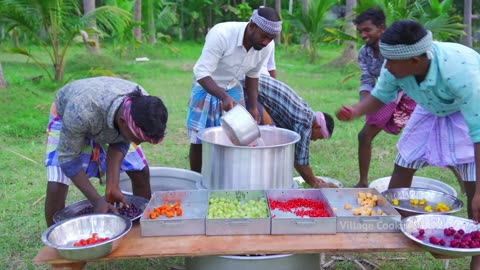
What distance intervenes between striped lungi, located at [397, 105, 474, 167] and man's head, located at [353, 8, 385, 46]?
1002 mm

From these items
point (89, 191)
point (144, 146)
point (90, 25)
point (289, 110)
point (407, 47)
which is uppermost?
point (407, 47)

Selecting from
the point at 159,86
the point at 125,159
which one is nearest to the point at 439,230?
the point at 125,159

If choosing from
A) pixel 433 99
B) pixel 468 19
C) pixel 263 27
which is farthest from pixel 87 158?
pixel 468 19

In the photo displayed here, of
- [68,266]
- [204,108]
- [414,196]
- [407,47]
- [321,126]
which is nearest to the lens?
[68,266]

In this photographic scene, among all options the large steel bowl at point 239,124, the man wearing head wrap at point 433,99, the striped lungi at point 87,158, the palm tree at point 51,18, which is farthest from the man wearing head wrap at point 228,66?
the palm tree at point 51,18

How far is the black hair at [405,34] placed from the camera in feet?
8.45

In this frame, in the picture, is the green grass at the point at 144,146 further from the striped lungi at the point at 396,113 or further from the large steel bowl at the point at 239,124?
the large steel bowl at the point at 239,124

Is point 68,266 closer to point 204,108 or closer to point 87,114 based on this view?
point 87,114

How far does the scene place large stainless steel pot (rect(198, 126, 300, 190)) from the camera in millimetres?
3076

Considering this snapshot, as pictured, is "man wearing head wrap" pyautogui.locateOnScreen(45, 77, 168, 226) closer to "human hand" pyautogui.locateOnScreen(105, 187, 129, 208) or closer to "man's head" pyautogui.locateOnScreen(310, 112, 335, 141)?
"human hand" pyautogui.locateOnScreen(105, 187, 129, 208)

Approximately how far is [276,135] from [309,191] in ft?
2.59

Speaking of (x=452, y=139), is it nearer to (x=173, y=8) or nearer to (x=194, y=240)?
(x=194, y=240)

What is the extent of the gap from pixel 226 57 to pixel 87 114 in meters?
1.53

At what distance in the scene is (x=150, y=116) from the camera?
8.04 feet
